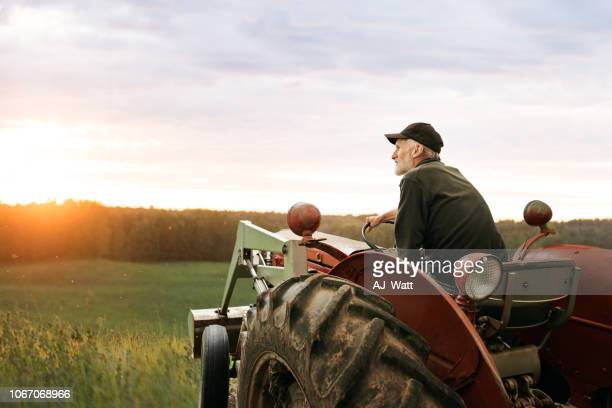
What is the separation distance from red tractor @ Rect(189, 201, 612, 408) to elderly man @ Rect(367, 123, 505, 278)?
0.29 metres

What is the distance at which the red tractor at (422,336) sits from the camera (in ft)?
8.07

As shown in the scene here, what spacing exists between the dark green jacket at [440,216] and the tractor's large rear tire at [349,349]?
795 millimetres

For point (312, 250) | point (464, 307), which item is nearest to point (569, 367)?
point (464, 307)

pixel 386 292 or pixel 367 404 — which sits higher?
pixel 386 292

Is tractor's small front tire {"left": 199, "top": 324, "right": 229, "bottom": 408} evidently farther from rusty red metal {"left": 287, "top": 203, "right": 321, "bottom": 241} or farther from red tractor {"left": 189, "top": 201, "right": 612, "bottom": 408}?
rusty red metal {"left": 287, "top": 203, "right": 321, "bottom": 241}

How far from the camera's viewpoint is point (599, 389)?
3.82 m

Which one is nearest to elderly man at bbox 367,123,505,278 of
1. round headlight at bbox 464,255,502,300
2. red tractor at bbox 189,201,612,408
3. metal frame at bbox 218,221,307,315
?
red tractor at bbox 189,201,612,408

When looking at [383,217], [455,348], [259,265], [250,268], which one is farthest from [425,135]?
[455,348]

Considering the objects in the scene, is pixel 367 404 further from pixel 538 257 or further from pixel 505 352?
pixel 538 257

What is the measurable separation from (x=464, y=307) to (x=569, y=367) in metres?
1.38

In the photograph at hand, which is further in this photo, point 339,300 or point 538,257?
point 538,257

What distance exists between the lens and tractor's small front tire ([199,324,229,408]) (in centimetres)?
423

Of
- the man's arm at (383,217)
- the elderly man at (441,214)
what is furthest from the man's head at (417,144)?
the elderly man at (441,214)

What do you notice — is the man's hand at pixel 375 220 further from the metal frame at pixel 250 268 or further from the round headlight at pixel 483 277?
the round headlight at pixel 483 277
